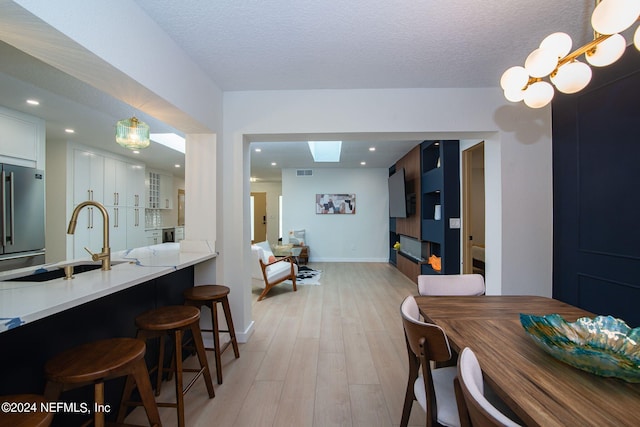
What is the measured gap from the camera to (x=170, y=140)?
15.8ft

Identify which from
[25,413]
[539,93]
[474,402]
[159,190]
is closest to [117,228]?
[159,190]

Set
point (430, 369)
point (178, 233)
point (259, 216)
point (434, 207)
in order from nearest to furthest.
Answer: point (430, 369)
point (434, 207)
point (178, 233)
point (259, 216)

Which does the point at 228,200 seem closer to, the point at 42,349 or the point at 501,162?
Answer: the point at 42,349

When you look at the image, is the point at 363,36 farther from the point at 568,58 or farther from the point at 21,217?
the point at 21,217

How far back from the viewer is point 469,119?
2.53 metres

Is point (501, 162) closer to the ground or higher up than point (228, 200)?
higher up

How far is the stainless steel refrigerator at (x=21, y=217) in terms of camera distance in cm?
299

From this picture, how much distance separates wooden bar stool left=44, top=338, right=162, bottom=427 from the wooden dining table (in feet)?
4.49

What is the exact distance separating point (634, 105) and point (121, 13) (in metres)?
3.29

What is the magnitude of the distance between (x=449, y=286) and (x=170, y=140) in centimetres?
500

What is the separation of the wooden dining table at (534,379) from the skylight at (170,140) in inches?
190

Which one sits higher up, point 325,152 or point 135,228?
point 325,152

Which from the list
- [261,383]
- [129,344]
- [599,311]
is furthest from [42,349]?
[599,311]

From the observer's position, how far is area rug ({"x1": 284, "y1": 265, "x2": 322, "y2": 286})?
16.5ft
